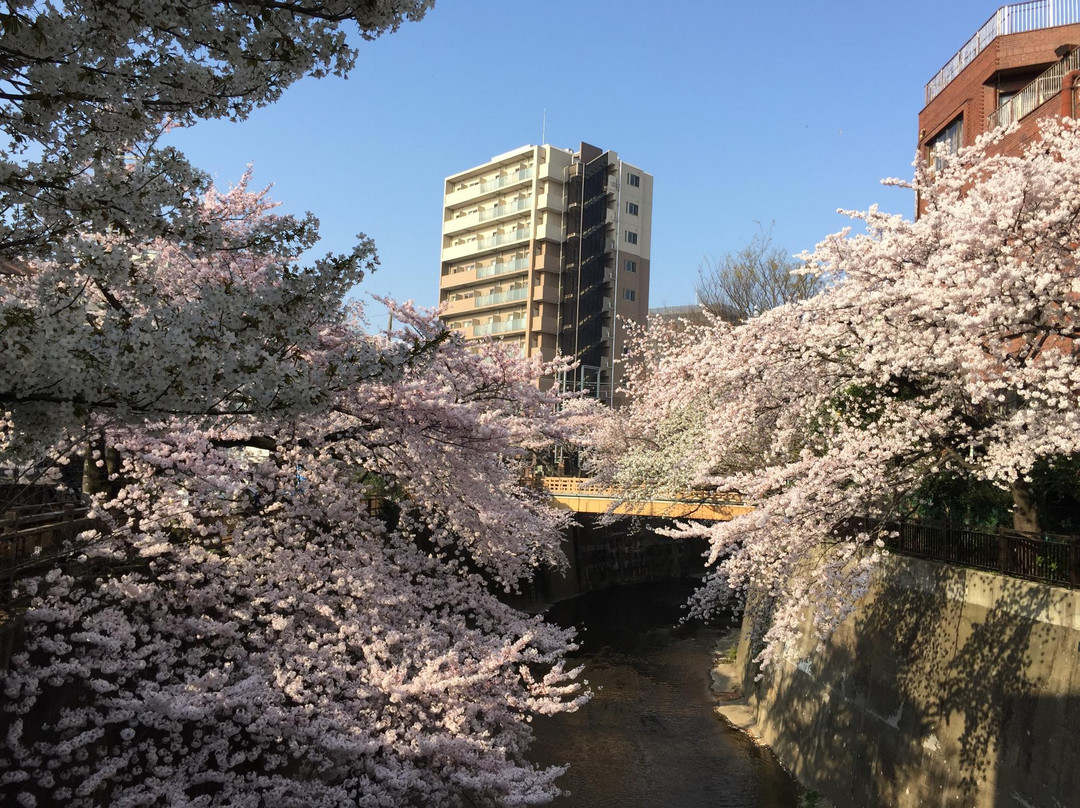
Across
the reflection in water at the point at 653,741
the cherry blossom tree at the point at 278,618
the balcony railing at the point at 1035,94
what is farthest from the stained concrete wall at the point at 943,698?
the balcony railing at the point at 1035,94

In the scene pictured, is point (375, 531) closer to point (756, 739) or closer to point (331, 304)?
point (331, 304)

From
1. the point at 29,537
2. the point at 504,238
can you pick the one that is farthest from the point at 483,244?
the point at 29,537

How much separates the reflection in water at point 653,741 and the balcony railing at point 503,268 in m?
34.3

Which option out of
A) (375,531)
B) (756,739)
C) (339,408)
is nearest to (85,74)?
(339,408)

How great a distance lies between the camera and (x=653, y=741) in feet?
59.2

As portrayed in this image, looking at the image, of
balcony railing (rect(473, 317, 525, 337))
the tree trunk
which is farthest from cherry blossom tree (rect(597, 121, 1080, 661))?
balcony railing (rect(473, 317, 525, 337))

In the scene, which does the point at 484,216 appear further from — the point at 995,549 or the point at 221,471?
the point at 221,471

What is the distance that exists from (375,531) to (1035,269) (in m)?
9.72

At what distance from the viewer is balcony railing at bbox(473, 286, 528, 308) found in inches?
2253

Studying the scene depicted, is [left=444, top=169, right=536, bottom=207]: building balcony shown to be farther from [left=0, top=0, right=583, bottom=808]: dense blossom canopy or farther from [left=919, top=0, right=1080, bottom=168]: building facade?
[left=0, top=0, right=583, bottom=808]: dense blossom canopy

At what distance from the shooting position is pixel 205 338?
13.1 feet

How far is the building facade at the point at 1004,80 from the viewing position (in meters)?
17.8

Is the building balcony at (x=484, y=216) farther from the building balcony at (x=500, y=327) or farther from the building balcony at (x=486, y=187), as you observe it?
the building balcony at (x=500, y=327)

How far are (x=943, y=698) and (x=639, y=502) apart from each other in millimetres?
12343
